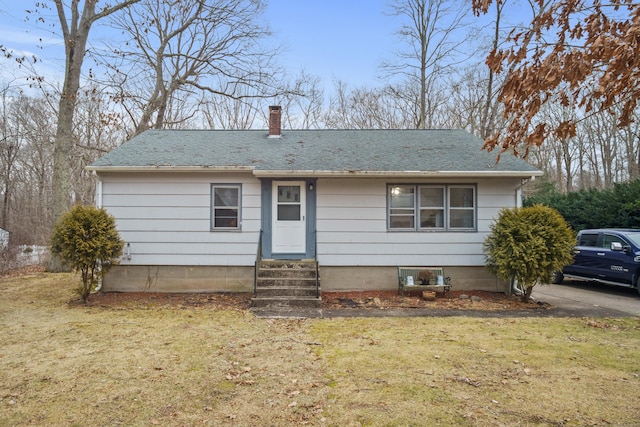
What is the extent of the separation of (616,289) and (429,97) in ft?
48.6

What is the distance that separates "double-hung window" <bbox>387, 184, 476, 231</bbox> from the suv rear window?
435 centimetres

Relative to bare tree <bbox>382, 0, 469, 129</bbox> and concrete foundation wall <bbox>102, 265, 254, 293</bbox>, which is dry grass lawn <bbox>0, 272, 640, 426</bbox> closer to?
concrete foundation wall <bbox>102, 265, 254, 293</bbox>

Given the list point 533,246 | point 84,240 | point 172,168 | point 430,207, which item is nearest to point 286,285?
point 172,168

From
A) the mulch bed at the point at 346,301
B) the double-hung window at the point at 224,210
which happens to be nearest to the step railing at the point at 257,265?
the mulch bed at the point at 346,301

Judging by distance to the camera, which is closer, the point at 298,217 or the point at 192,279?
the point at 192,279

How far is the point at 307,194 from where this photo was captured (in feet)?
29.1

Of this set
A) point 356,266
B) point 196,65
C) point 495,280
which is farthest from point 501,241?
point 196,65

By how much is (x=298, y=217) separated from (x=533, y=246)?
502 centimetres

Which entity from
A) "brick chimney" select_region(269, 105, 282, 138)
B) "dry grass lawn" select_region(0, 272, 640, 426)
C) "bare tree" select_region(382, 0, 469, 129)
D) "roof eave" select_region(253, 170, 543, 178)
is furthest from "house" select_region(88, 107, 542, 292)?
"bare tree" select_region(382, 0, 469, 129)

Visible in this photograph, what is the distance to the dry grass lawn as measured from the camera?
10.8 feet

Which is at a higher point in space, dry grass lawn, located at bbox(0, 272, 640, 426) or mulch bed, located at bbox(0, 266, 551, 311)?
mulch bed, located at bbox(0, 266, 551, 311)

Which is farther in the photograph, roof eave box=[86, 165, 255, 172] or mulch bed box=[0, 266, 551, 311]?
roof eave box=[86, 165, 255, 172]

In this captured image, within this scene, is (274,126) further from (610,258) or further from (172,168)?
(610,258)

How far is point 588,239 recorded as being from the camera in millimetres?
10750
